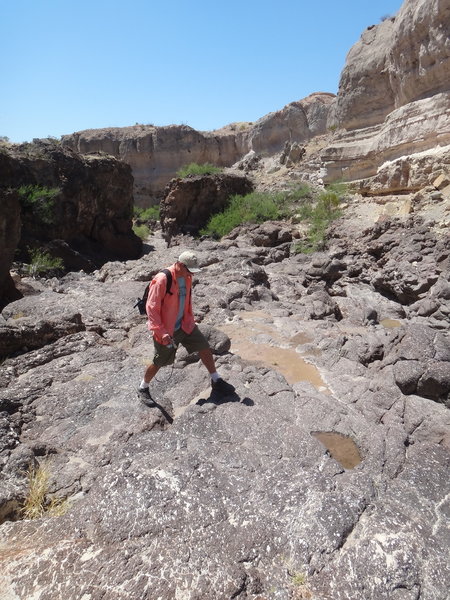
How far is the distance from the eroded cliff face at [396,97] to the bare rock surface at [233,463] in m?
6.22

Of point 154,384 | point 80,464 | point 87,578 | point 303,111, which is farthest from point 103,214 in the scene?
point 303,111

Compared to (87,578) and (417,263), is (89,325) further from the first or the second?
(417,263)

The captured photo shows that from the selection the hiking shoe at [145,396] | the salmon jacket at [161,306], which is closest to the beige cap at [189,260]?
the salmon jacket at [161,306]

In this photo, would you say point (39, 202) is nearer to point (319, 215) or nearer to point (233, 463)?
point (319, 215)

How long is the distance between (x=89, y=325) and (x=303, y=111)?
87.1 ft

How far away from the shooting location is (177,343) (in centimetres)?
387

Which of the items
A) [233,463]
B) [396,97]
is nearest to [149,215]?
[396,97]

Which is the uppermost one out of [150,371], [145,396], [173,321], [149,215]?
[173,321]

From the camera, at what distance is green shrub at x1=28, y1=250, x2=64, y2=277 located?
1047 centimetres

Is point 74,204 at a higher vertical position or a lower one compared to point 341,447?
higher

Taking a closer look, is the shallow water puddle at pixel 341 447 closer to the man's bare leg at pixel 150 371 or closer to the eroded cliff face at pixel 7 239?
the man's bare leg at pixel 150 371

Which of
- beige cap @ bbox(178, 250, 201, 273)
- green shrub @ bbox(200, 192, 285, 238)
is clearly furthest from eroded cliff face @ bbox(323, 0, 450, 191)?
beige cap @ bbox(178, 250, 201, 273)

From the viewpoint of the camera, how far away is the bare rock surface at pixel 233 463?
2.11m

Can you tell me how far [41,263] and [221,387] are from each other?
362 inches
